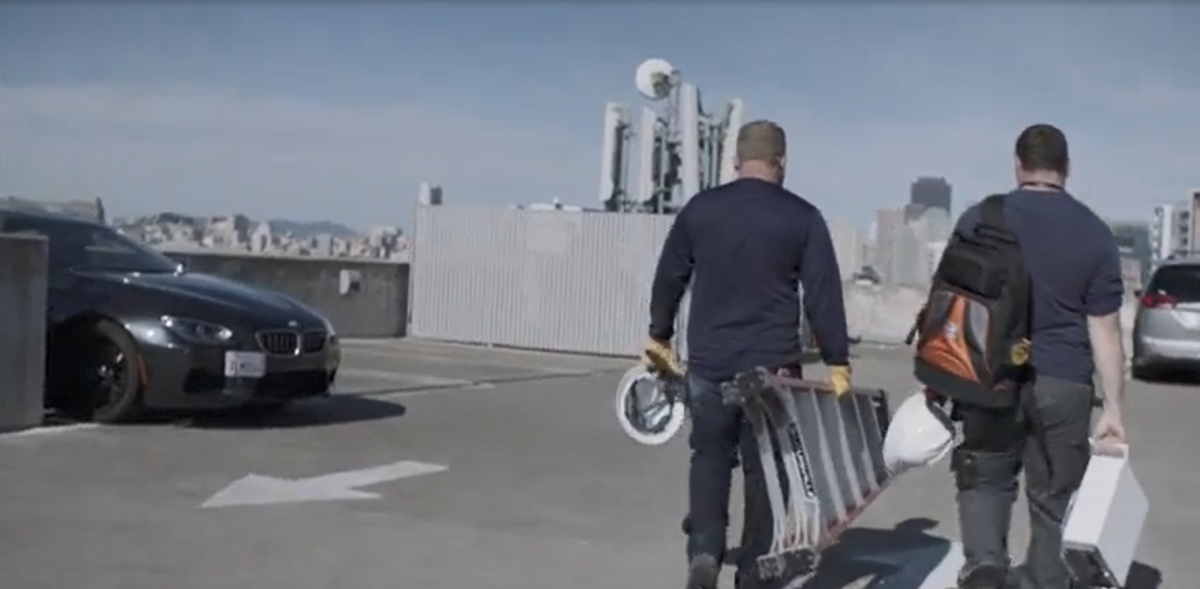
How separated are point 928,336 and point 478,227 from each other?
16.1 m

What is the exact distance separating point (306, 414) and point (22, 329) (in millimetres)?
2407

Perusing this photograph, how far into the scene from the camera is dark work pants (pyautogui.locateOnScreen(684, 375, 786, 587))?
20.3 feet

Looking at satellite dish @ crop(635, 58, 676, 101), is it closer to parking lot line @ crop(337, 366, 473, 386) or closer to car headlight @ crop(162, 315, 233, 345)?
parking lot line @ crop(337, 366, 473, 386)

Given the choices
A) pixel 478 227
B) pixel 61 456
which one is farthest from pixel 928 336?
pixel 478 227

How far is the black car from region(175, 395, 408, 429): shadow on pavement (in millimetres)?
228

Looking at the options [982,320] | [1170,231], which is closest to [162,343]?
[982,320]

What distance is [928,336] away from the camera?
5.98m

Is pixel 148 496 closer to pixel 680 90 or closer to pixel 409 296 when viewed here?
pixel 409 296

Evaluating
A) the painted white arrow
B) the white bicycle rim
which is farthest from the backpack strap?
the painted white arrow

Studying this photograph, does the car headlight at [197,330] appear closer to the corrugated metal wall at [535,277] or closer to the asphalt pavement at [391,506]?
the asphalt pavement at [391,506]

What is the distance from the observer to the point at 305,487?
28.5 ft

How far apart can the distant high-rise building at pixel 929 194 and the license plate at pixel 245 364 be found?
26.1m

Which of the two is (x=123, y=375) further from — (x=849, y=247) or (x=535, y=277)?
(x=849, y=247)

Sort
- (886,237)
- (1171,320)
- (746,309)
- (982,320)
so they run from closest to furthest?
(982,320), (746,309), (1171,320), (886,237)
